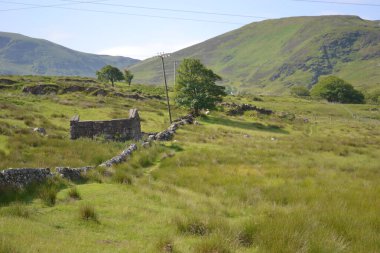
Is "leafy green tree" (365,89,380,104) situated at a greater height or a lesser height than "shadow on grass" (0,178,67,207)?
lesser

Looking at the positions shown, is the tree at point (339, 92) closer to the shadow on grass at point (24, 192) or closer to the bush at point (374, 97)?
the bush at point (374, 97)

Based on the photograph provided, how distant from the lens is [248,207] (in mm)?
11938

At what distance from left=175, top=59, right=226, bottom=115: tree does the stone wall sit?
20473mm

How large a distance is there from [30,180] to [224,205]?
20.9ft

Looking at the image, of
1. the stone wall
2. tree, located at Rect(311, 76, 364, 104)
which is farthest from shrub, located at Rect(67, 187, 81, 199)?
tree, located at Rect(311, 76, 364, 104)

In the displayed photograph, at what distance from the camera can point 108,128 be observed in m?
27.5

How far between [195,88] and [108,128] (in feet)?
77.0

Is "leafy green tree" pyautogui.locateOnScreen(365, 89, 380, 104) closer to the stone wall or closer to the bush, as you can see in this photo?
the bush

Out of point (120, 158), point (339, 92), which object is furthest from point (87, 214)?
point (339, 92)

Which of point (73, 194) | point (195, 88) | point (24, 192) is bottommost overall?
point (73, 194)

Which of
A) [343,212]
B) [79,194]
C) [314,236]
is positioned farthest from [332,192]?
[79,194]

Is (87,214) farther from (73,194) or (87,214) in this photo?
(73,194)

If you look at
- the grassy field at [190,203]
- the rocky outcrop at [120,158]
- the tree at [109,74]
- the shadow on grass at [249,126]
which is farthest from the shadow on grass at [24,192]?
the tree at [109,74]

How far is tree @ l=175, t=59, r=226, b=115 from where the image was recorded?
48688mm
